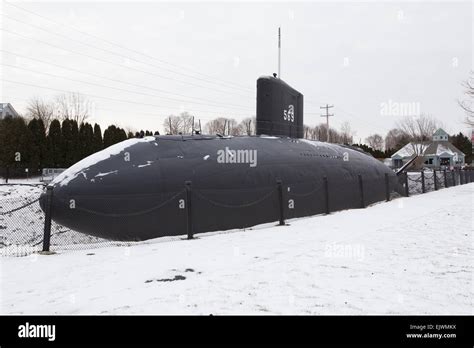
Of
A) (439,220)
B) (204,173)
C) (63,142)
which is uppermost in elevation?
(63,142)

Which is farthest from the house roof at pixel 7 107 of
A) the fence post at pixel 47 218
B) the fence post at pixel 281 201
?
the fence post at pixel 281 201

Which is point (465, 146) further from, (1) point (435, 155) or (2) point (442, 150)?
(1) point (435, 155)

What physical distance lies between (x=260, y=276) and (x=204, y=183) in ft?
14.1

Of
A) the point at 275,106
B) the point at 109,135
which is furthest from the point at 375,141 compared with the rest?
the point at 275,106

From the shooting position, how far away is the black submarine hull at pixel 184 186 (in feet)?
26.2

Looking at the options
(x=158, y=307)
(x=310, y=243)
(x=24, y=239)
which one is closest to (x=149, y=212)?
(x=310, y=243)

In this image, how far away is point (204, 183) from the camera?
927 cm

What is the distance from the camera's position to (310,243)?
7613 mm

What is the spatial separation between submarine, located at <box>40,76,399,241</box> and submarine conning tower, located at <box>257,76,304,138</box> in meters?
0.03

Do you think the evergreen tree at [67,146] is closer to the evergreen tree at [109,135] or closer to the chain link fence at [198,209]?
the evergreen tree at [109,135]

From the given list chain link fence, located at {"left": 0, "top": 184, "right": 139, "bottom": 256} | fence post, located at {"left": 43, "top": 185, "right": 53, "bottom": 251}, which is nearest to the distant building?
chain link fence, located at {"left": 0, "top": 184, "right": 139, "bottom": 256}

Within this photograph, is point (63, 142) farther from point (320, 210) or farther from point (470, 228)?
point (470, 228)

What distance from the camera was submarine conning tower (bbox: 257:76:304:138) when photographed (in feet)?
42.4
